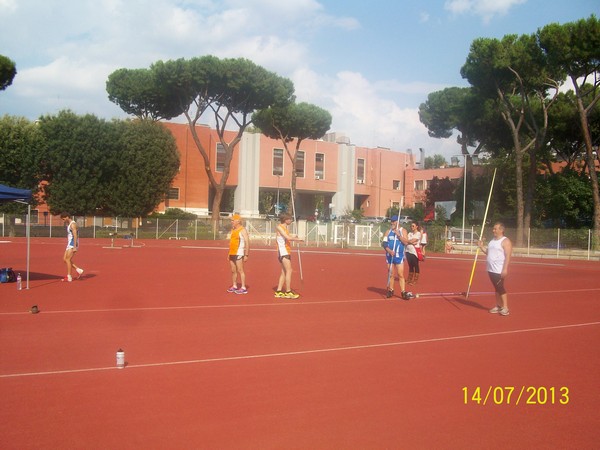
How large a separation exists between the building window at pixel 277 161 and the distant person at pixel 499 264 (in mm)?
57801

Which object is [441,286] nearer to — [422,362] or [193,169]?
[422,362]

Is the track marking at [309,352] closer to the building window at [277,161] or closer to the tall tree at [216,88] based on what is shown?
the tall tree at [216,88]

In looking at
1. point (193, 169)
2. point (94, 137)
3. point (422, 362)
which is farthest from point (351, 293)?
point (193, 169)

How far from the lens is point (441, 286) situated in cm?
1738

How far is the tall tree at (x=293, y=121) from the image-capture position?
53.6m

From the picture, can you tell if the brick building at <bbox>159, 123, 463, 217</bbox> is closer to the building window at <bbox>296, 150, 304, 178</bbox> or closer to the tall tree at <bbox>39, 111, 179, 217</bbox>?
the building window at <bbox>296, 150, 304, 178</bbox>

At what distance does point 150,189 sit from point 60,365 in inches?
1761

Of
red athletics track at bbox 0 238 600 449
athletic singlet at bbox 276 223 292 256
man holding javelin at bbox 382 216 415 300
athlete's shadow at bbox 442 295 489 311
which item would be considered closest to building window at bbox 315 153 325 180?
athlete's shadow at bbox 442 295 489 311

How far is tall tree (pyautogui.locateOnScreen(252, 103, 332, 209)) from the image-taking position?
176 feet

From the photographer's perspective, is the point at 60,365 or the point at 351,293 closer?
the point at 60,365

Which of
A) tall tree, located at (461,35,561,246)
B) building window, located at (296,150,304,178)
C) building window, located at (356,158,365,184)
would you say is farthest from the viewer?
building window, located at (356,158,365,184)

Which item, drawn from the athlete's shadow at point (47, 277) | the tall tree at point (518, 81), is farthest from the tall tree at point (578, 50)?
the athlete's shadow at point (47, 277)

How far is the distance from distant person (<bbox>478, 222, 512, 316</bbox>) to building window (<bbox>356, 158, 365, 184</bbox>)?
217 ft
